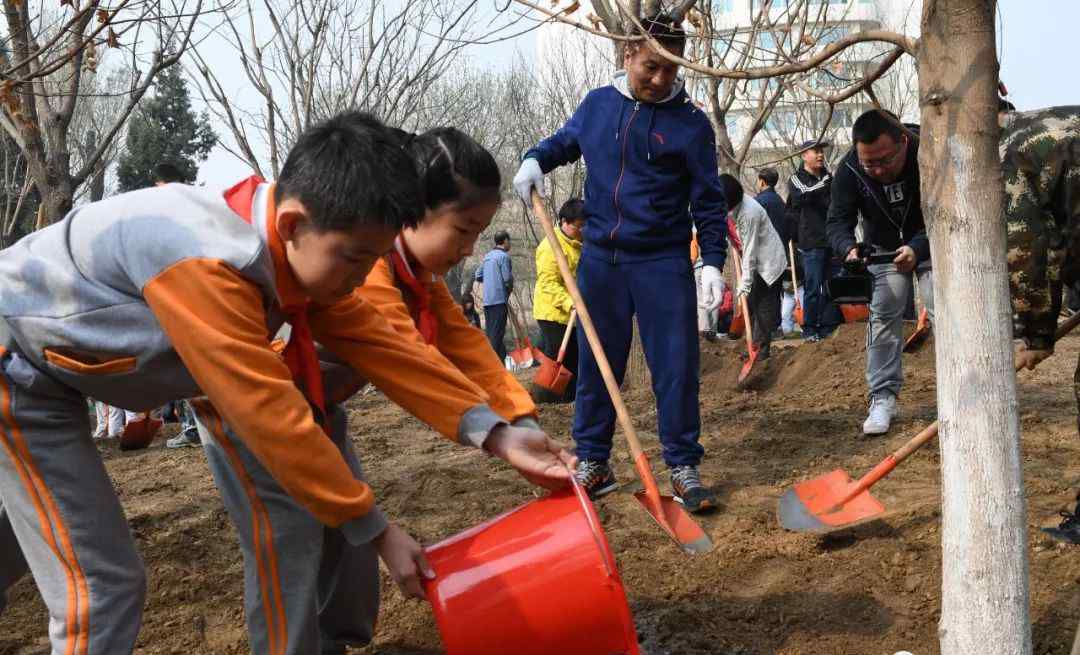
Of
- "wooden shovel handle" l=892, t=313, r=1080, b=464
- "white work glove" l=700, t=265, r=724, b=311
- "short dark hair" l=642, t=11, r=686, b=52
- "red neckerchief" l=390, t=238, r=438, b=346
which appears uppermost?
"short dark hair" l=642, t=11, r=686, b=52

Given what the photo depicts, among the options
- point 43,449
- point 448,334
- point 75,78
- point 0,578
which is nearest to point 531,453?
point 448,334

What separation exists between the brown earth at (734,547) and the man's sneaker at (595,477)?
0.07 meters

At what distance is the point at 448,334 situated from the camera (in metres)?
2.82

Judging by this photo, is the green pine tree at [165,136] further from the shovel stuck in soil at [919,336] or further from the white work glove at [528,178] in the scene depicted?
the white work glove at [528,178]

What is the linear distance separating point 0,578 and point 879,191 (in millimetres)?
3963

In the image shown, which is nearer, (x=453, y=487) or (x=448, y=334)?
(x=448, y=334)

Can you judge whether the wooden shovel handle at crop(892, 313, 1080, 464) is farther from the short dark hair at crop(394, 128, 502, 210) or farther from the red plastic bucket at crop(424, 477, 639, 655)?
the short dark hair at crop(394, 128, 502, 210)

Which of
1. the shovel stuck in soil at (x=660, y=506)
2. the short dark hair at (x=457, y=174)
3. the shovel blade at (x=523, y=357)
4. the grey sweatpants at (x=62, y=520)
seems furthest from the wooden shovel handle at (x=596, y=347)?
the shovel blade at (x=523, y=357)

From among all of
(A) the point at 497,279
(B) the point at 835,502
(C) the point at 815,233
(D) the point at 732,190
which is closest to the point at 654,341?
(B) the point at 835,502

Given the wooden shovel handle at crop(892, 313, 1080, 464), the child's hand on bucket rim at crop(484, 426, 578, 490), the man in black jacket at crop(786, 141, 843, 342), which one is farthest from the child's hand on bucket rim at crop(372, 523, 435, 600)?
the man in black jacket at crop(786, 141, 843, 342)

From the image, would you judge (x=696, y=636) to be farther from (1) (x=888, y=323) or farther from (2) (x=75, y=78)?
(2) (x=75, y=78)

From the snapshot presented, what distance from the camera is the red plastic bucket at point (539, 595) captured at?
2.18m

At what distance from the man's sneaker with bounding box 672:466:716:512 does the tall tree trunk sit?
179cm

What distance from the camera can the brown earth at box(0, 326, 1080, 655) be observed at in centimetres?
292
